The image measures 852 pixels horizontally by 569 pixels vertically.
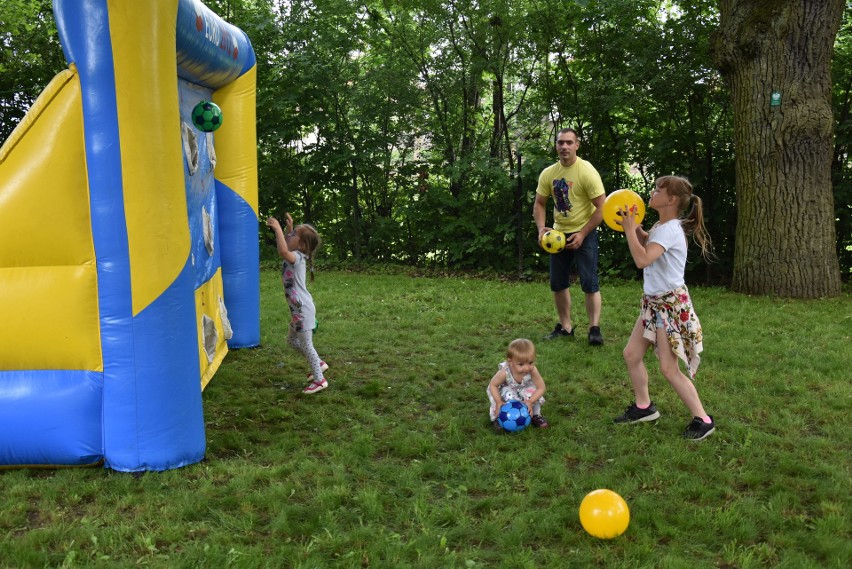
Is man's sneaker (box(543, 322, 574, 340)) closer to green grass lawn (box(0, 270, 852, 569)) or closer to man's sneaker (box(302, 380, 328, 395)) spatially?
green grass lawn (box(0, 270, 852, 569))

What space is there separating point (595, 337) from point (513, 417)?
2430mm

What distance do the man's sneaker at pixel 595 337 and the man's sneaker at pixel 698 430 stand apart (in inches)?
89.7

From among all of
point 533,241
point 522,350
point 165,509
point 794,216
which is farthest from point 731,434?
point 533,241

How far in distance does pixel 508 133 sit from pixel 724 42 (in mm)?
4601

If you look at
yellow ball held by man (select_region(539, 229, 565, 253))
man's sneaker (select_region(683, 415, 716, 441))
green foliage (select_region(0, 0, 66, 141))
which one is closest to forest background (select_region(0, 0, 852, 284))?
green foliage (select_region(0, 0, 66, 141))

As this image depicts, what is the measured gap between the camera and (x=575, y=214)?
6656mm

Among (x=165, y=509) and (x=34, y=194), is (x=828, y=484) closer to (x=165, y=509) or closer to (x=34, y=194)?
(x=165, y=509)

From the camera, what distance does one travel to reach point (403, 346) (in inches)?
275

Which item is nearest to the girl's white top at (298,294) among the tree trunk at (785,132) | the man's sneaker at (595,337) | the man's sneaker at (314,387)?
the man's sneaker at (314,387)

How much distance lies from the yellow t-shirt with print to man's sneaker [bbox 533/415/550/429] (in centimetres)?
256

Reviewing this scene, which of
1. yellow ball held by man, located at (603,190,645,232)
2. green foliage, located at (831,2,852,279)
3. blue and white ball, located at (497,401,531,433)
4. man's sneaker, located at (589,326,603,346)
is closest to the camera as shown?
yellow ball held by man, located at (603,190,645,232)

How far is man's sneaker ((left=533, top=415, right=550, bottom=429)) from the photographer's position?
4.60m

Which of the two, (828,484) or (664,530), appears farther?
(828,484)

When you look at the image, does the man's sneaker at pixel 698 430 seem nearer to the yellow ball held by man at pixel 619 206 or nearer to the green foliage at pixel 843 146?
the yellow ball held by man at pixel 619 206
